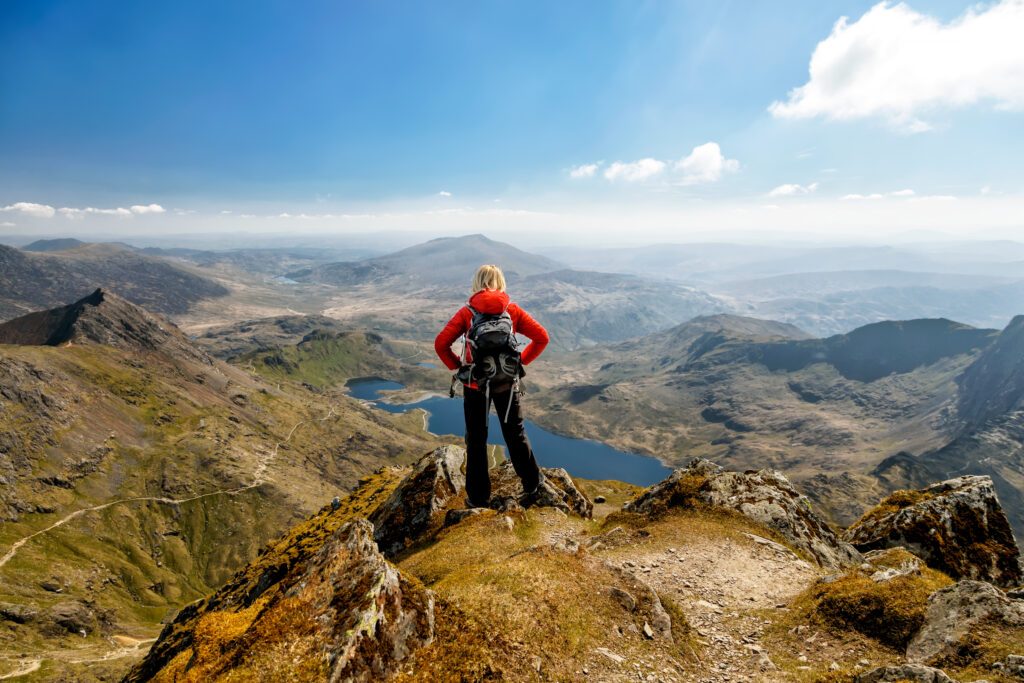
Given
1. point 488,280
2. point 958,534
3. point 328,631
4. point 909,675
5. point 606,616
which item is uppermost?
point 488,280

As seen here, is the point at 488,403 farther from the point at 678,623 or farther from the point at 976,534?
the point at 976,534

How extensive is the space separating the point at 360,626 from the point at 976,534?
30632 millimetres

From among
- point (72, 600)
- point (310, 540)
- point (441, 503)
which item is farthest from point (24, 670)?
point (441, 503)

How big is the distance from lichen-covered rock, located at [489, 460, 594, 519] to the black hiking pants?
1.78m

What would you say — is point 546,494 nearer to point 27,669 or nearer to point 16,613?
point 27,669

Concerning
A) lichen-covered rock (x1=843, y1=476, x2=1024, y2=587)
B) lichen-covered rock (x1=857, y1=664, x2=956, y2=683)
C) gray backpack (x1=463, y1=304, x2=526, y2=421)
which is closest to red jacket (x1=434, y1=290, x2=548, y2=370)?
gray backpack (x1=463, y1=304, x2=526, y2=421)

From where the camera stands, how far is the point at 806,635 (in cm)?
1245

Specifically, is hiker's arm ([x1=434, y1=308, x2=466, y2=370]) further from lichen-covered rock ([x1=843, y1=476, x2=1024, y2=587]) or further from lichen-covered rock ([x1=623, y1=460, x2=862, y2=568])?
lichen-covered rock ([x1=843, y1=476, x2=1024, y2=587])

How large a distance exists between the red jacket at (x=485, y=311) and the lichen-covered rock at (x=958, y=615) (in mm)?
12874

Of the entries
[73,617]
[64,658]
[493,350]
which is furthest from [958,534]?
[73,617]

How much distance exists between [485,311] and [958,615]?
1565cm

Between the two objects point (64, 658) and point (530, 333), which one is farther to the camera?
point (64, 658)

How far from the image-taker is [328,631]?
923 cm

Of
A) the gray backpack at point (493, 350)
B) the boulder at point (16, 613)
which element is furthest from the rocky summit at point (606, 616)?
the boulder at point (16, 613)
